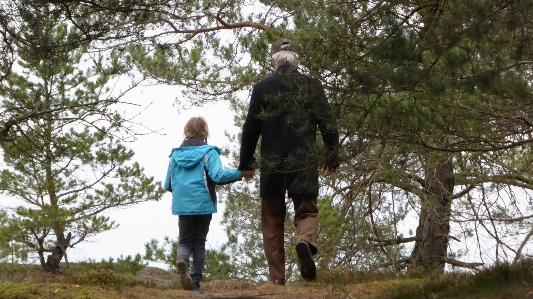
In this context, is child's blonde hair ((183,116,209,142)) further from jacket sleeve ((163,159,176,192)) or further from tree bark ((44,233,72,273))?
tree bark ((44,233,72,273))

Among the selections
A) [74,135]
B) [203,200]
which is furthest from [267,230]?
[74,135]

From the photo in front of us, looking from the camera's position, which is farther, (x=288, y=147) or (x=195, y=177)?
(x=195, y=177)

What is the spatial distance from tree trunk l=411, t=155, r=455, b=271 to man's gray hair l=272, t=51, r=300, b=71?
3.80 metres

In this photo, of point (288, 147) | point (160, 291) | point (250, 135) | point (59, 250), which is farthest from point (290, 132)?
point (59, 250)

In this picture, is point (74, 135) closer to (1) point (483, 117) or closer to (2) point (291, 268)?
(2) point (291, 268)

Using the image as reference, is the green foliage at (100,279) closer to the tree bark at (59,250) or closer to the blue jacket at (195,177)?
the blue jacket at (195,177)

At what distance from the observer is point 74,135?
16875 millimetres

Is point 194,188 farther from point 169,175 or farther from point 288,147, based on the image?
point 288,147

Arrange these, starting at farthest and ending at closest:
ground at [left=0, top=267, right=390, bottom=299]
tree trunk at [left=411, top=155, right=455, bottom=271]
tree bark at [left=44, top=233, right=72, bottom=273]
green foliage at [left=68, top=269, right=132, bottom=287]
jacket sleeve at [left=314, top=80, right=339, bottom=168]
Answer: tree bark at [left=44, top=233, right=72, bottom=273]
tree trunk at [left=411, top=155, right=455, bottom=271]
green foliage at [left=68, top=269, right=132, bottom=287]
ground at [left=0, top=267, right=390, bottom=299]
jacket sleeve at [left=314, top=80, right=339, bottom=168]

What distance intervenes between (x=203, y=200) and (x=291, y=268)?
528cm

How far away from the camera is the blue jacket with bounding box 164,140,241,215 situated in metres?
7.68

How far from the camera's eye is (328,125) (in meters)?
6.12

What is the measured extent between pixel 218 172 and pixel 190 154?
41cm

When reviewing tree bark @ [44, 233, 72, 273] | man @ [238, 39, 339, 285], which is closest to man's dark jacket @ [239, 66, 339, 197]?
man @ [238, 39, 339, 285]
